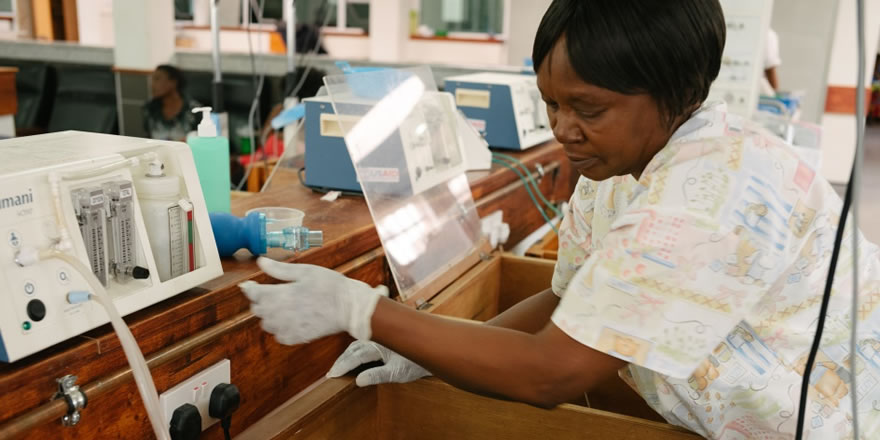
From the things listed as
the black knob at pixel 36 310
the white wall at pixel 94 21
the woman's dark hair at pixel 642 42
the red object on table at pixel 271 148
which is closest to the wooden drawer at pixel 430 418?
the black knob at pixel 36 310

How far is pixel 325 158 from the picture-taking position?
159 centimetres

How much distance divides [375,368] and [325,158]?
2.04 feet

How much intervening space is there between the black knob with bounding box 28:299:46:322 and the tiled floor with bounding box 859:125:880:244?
13.0 feet

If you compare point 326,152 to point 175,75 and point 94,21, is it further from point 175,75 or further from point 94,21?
point 94,21

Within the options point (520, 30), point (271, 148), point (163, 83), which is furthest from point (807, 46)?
point (163, 83)

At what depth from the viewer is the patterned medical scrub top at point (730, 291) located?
2.55ft

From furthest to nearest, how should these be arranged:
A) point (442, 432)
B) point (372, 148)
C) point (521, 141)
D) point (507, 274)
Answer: point (521, 141), point (507, 274), point (372, 148), point (442, 432)

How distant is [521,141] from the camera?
2307 millimetres

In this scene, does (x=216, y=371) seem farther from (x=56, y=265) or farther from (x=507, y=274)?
(x=507, y=274)

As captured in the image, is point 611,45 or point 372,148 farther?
point 372,148

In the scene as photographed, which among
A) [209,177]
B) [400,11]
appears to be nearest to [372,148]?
[209,177]

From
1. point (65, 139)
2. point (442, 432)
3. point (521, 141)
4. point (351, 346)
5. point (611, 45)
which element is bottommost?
point (442, 432)

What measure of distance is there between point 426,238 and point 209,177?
0.48 meters

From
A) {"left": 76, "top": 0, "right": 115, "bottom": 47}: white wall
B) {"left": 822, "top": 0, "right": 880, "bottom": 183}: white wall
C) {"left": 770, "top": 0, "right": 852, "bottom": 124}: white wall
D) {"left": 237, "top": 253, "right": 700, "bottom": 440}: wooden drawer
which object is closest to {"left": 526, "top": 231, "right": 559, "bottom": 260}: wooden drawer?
{"left": 237, "top": 253, "right": 700, "bottom": 440}: wooden drawer
